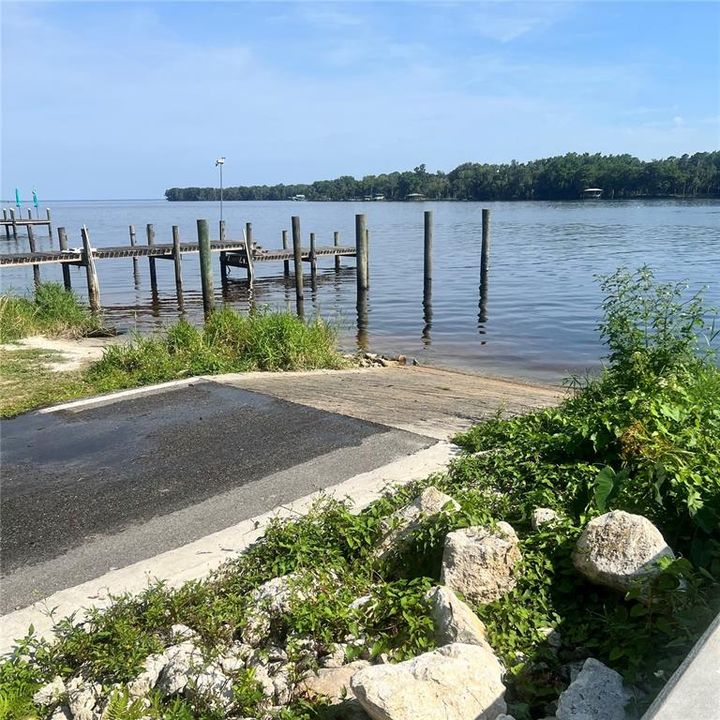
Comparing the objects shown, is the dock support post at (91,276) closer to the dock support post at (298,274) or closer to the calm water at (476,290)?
the calm water at (476,290)

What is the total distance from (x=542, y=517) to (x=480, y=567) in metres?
0.76

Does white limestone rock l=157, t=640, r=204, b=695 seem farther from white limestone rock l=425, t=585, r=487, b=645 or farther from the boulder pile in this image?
white limestone rock l=425, t=585, r=487, b=645

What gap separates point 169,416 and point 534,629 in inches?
211

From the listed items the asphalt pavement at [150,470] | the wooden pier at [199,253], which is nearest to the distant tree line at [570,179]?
the wooden pier at [199,253]

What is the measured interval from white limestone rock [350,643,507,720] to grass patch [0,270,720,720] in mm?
178

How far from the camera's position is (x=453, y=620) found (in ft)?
10.8

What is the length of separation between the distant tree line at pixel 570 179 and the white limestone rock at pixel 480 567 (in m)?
117

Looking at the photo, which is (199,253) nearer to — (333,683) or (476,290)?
(476,290)

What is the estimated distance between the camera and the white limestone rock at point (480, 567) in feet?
12.1

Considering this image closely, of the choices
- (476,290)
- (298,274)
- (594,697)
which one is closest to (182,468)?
(594,697)

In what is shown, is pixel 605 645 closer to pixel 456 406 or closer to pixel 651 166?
pixel 456 406

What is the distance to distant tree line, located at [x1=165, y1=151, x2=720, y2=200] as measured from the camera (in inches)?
4257

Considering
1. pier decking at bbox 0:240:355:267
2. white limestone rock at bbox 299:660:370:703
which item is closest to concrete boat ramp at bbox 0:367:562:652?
white limestone rock at bbox 299:660:370:703

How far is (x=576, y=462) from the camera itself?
5180 millimetres
